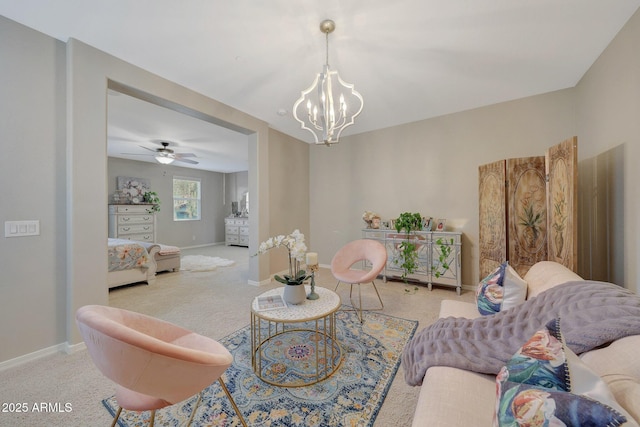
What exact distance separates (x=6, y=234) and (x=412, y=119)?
15.4ft

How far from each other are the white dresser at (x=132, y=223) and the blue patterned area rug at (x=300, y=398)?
517 centimetres

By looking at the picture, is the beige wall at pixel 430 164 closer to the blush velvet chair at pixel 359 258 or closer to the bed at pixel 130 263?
the blush velvet chair at pixel 359 258

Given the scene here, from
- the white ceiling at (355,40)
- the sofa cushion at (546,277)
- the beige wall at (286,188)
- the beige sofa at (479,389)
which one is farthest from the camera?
the beige wall at (286,188)

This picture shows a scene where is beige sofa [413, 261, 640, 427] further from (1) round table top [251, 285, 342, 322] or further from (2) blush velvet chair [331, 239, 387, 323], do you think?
(2) blush velvet chair [331, 239, 387, 323]

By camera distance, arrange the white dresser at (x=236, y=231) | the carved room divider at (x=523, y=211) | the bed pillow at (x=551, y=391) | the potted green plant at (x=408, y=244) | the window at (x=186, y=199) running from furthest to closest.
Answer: the white dresser at (x=236, y=231)
the window at (x=186, y=199)
the potted green plant at (x=408, y=244)
the carved room divider at (x=523, y=211)
the bed pillow at (x=551, y=391)

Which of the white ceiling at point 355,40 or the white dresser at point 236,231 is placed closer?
the white ceiling at point 355,40

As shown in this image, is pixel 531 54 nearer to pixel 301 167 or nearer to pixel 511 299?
pixel 511 299

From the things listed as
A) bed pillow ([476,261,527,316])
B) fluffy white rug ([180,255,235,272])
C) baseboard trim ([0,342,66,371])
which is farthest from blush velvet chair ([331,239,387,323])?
fluffy white rug ([180,255,235,272])

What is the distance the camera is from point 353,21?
1937 mm

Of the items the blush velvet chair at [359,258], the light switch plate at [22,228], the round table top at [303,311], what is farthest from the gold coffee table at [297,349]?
the light switch plate at [22,228]

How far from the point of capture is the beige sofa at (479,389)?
0.77m

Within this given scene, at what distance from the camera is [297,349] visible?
214cm

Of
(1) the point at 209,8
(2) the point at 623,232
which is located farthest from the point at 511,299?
(1) the point at 209,8

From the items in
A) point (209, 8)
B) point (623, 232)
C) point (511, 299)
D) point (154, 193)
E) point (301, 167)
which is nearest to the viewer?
point (511, 299)
